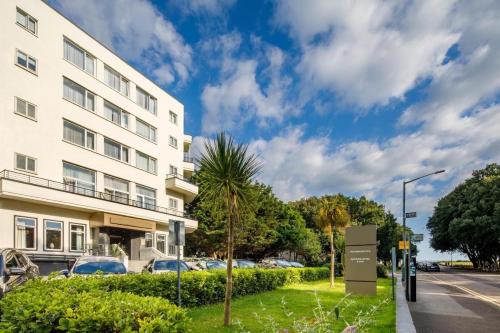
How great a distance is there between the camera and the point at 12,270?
1133cm

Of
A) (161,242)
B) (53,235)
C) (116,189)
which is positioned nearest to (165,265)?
(53,235)

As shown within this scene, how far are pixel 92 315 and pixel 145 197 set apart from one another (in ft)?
106

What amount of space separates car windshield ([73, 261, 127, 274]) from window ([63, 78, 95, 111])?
1524 cm

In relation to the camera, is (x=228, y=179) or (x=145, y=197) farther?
(x=145, y=197)

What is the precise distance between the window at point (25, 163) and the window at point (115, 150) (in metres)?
6.94

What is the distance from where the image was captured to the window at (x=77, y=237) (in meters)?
27.2

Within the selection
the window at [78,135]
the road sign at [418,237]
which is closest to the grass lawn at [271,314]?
the road sign at [418,237]

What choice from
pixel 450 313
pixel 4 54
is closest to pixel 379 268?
pixel 450 313

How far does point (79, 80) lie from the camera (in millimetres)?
28844

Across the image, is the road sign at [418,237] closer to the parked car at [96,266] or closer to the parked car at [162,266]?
the parked car at [162,266]

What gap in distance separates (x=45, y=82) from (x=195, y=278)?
17507mm

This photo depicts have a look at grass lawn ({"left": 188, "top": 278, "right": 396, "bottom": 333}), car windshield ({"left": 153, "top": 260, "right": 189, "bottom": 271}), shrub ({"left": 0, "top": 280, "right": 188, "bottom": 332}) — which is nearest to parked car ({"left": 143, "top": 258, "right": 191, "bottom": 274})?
car windshield ({"left": 153, "top": 260, "right": 189, "bottom": 271})

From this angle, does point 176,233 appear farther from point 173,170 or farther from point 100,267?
point 173,170

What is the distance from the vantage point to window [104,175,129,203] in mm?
31047
